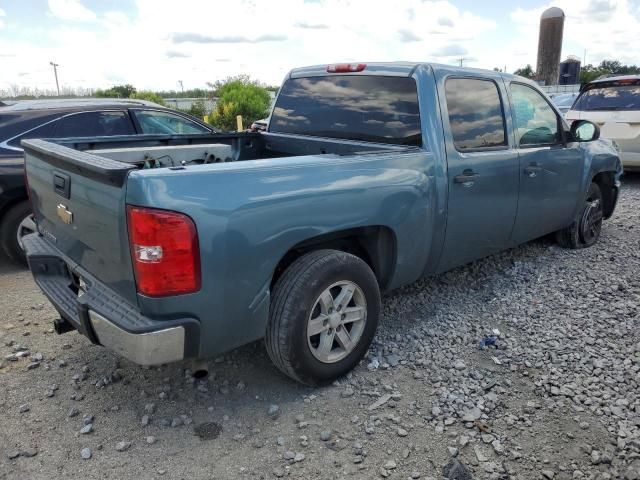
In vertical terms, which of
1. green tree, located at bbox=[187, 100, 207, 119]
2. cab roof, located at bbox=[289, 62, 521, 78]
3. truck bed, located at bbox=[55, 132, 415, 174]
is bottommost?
green tree, located at bbox=[187, 100, 207, 119]

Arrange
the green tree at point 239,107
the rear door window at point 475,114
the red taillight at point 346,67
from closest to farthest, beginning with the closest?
the rear door window at point 475,114, the red taillight at point 346,67, the green tree at point 239,107

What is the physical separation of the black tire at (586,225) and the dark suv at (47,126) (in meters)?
4.12

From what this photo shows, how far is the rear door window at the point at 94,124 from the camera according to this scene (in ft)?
17.7

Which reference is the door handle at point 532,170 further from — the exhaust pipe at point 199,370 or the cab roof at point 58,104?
the cab roof at point 58,104

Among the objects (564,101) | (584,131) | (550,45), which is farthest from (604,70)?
(584,131)

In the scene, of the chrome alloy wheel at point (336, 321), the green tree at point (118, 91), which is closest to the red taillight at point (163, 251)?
the chrome alloy wheel at point (336, 321)

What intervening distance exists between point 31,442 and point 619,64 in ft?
222

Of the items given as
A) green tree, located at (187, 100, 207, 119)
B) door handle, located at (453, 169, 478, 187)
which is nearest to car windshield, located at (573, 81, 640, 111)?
door handle, located at (453, 169, 478, 187)

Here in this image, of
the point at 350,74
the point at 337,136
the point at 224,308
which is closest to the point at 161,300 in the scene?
the point at 224,308

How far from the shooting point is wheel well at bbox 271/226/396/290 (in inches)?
122

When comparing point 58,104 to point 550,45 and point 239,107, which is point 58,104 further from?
point 550,45

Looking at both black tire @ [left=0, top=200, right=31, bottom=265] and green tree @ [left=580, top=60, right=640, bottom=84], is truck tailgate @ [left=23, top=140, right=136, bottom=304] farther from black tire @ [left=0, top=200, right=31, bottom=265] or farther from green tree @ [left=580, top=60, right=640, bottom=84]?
green tree @ [left=580, top=60, right=640, bottom=84]

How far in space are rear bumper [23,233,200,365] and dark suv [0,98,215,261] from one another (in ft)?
8.25

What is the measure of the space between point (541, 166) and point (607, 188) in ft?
6.34
